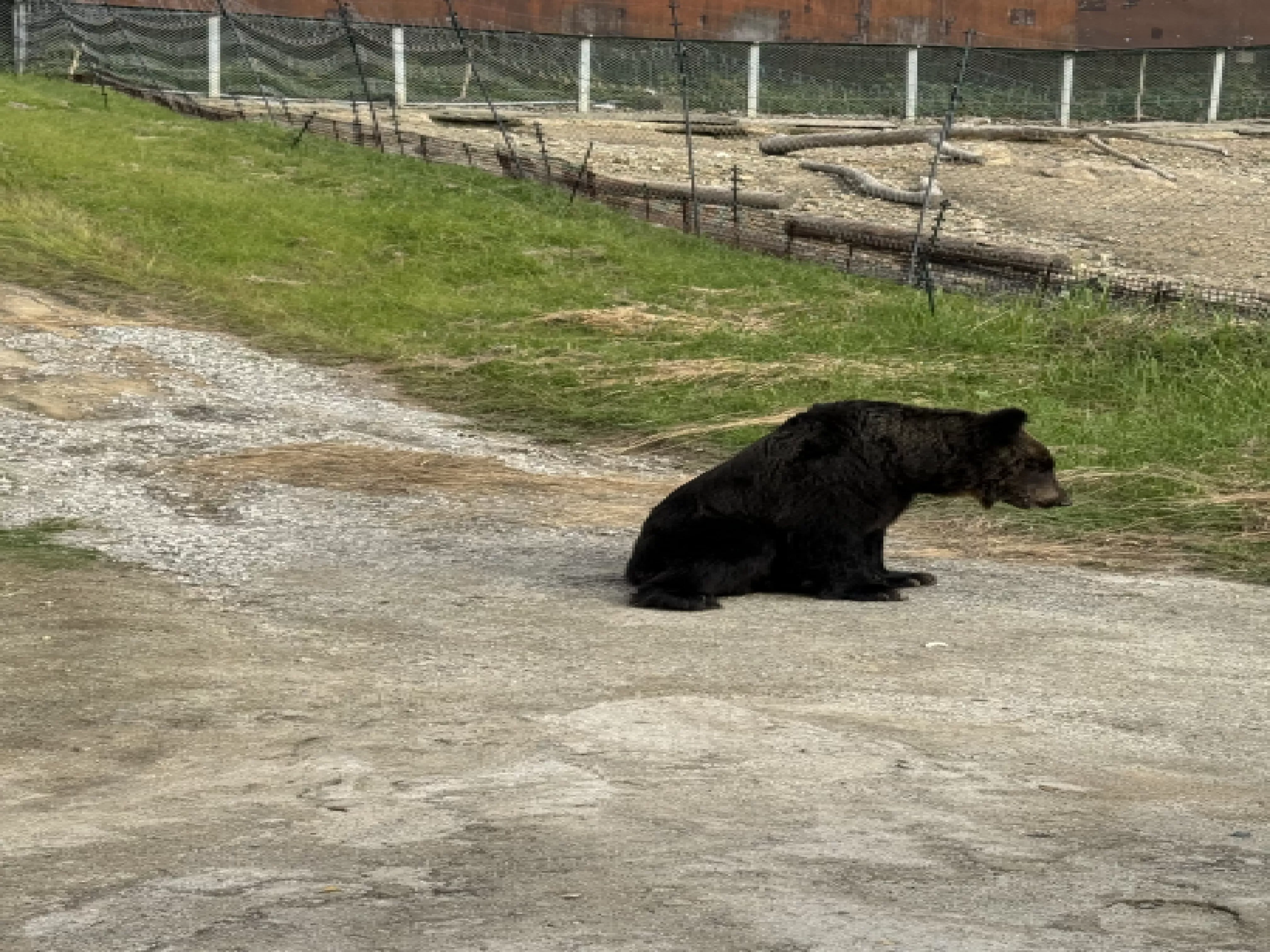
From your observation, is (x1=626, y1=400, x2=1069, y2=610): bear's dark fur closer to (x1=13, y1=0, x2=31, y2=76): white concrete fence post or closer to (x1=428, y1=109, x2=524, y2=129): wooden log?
(x1=428, y1=109, x2=524, y2=129): wooden log

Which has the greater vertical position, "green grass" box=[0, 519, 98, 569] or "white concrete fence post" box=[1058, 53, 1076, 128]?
"white concrete fence post" box=[1058, 53, 1076, 128]

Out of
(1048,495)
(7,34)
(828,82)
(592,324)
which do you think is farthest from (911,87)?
(1048,495)

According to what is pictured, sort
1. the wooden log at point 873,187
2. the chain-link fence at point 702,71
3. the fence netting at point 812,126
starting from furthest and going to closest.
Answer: the chain-link fence at point 702,71
the wooden log at point 873,187
the fence netting at point 812,126

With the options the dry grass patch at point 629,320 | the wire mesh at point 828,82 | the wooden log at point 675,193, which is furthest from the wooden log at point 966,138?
the dry grass patch at point 629,320

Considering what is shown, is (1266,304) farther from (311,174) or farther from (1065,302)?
(311,174)

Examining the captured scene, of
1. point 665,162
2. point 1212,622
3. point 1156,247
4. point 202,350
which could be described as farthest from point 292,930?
point 665,162

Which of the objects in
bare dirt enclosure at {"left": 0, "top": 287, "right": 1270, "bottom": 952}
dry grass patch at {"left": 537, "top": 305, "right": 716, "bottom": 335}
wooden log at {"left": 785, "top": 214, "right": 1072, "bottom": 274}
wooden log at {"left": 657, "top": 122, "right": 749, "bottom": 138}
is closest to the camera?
bare dirt enclosure at {"left": 0, "top": 287, "right": 1270, "bottom": 952}

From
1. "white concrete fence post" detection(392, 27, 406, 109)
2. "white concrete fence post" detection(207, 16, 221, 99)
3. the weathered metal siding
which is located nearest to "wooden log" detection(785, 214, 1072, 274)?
"white concrete fence post" detection(392, 27, 406, 109)

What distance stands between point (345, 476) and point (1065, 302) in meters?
6.36

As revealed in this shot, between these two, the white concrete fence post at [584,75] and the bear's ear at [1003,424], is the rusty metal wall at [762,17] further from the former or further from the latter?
the bear's ear at [1003,424]

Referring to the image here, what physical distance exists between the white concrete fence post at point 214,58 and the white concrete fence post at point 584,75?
6913 millimetres

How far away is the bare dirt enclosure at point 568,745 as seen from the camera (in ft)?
16.4

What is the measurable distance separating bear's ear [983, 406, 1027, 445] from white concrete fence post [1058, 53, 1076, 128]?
30.7 meters

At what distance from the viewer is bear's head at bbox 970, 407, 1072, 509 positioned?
9328mm
